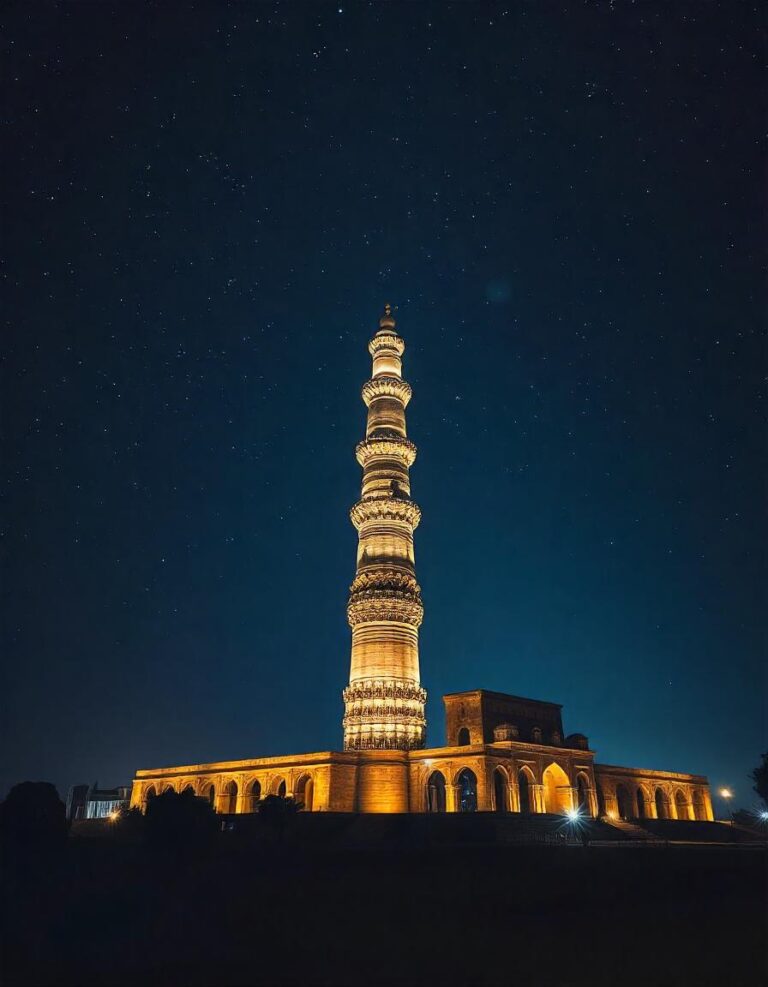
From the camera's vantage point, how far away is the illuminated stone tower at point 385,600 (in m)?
49.8

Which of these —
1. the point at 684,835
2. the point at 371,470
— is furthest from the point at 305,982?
the point at 371,470

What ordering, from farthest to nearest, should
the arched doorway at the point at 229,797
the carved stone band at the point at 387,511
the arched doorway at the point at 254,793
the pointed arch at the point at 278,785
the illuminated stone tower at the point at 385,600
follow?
the carved stone band at the point at 387,511
the illuminated stone tower at the point at 385,600
the arched doorway at the point at 229,797
the arched doorway at the point at 254,793
the pointed arch at the point at 278,785

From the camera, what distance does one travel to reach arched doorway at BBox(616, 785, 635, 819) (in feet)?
167

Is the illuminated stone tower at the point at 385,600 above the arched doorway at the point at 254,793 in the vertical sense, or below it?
above

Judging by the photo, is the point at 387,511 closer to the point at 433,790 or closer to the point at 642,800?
the point at 433,790

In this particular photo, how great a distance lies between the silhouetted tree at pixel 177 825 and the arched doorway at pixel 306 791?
15.6 m

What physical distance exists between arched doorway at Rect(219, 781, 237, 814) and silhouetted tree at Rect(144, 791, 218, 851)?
19263mm

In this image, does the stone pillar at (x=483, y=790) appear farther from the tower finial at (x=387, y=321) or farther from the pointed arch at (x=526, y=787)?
the tower finial at (x=387, y=321)

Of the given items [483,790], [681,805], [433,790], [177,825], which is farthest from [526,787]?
[177,825]

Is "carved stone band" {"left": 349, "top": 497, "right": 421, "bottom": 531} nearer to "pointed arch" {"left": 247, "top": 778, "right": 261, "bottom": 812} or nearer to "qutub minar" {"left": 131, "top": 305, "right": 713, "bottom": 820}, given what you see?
"qutub minar" {"left": 131, "top": 305, "right": 713, "bottom": 820}

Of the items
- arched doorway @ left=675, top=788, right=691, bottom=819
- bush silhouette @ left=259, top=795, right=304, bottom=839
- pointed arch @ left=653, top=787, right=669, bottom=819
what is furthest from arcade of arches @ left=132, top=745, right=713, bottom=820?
bush silhouette @ left=259, top=795, right=304, bottom=839

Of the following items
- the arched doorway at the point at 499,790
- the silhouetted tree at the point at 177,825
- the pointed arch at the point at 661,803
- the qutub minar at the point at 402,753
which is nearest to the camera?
the silhouetted tree at the point at 177,825

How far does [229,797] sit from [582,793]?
22920 millimetres

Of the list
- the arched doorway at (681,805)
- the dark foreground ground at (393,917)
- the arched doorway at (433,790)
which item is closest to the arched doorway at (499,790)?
the arched doorway at (433,790)
